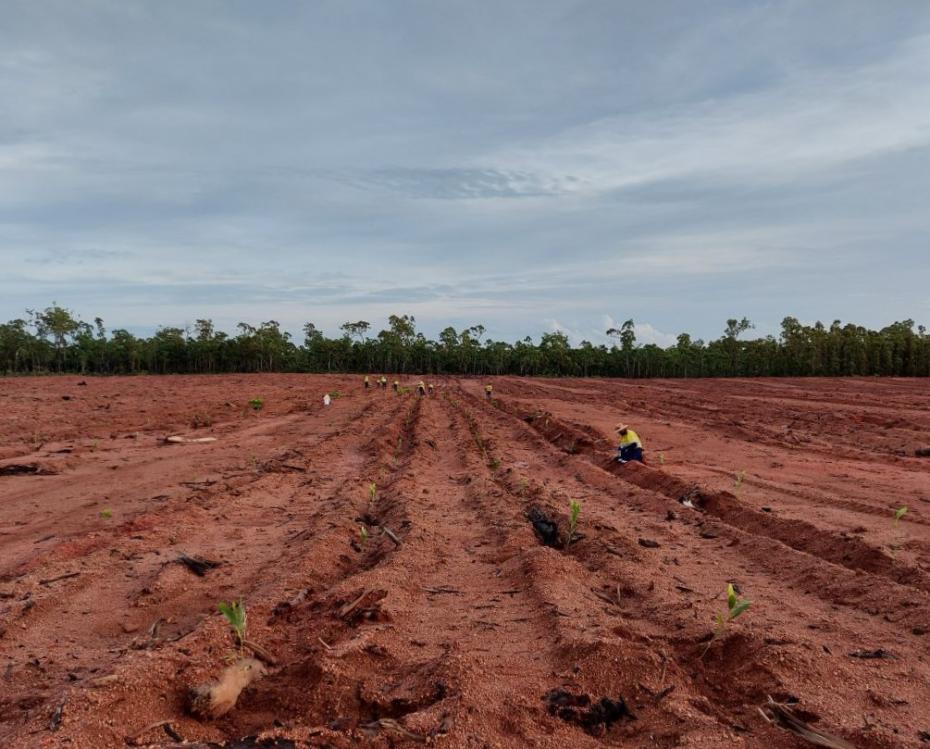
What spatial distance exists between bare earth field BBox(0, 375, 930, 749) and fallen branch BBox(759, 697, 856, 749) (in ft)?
0.21

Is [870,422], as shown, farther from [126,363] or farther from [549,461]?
[126,363]

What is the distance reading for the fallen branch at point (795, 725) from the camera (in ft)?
9.54

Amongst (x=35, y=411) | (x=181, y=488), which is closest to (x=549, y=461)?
(x=181, y=488)

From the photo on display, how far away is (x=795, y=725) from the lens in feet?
10.1

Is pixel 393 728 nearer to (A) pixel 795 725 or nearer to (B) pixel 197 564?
(A) pixel 795 725

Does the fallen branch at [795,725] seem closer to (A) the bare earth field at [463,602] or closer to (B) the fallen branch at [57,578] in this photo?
(A) the bare earth field at [463,602]

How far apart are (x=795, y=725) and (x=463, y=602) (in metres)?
2.51

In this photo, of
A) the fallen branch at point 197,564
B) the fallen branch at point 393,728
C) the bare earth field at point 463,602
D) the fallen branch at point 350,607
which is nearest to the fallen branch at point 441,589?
the bare earth field at point 463,602

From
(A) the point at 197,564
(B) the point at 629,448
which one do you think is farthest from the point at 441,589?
(B) the point at 629,448

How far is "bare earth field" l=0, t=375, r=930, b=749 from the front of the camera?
3178 millimetres

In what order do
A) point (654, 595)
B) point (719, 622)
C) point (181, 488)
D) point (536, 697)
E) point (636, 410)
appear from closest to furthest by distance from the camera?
point (536, 697) < point (719, 622) < point (654, 595) < point (181, 488) < point (636, 410)

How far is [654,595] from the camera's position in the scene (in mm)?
5059

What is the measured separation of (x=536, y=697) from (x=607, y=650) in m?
0.63

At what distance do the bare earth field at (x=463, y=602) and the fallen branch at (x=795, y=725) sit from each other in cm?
6
